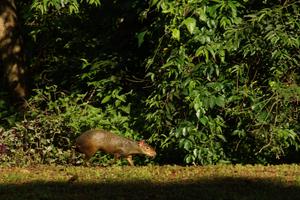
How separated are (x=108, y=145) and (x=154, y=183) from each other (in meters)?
2.18

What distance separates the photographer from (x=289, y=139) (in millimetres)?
9414

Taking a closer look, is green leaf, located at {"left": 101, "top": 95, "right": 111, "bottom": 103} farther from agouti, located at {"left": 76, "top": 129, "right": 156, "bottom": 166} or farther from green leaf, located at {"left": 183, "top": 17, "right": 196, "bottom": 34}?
green leaf, located at {"left": 183, "top": 17, "right": 196, "bottom": 34}

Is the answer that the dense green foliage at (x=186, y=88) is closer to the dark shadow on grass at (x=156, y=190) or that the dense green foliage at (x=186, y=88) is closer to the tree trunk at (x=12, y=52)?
the tree trunk at (x=12, y=52)

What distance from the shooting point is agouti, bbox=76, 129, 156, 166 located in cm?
919

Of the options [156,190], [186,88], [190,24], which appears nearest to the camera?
[156,190]

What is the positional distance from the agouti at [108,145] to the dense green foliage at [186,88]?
1.31 feet

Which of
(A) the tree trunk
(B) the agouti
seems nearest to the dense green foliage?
(B) the agouti

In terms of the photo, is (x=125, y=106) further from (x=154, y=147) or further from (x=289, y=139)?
(x=289, y=139)

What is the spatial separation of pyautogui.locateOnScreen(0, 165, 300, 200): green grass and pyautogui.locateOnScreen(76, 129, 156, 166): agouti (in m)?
0.63

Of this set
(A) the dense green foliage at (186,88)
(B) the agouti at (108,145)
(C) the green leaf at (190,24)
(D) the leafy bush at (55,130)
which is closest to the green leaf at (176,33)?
(A) the dense green foliage at (186,88)

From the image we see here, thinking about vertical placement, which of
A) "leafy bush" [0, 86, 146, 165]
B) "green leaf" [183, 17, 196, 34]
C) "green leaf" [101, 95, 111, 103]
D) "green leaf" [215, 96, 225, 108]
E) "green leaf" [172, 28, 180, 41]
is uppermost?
"green leaf" [183, 17, 196, 34]

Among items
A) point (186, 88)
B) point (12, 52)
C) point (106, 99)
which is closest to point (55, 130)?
point (106, 99)

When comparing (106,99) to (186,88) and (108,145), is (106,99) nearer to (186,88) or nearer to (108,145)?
(108,145)

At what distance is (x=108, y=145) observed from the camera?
9.27 metres
